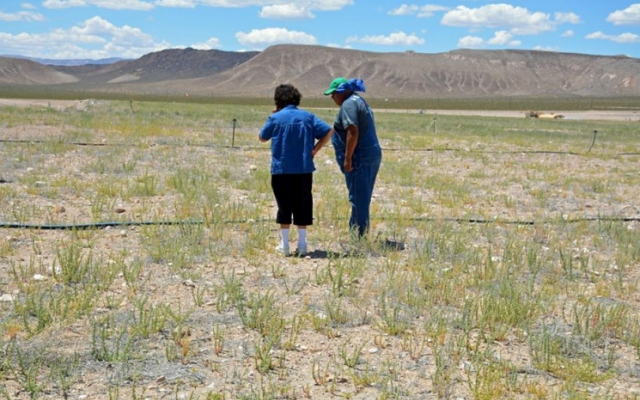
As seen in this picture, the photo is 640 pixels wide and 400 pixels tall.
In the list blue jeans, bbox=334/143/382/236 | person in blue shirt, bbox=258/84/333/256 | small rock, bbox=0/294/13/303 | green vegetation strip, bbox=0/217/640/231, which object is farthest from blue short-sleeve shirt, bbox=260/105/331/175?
small rock, bbox=0/294/13/303

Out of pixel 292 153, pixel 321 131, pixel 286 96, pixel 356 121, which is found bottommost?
pixel 292 153

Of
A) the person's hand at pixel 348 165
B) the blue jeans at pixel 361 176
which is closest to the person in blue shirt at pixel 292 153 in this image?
the person's hand at pixel 348 165

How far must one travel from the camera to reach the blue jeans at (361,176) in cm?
717

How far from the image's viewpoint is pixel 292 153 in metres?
6.77

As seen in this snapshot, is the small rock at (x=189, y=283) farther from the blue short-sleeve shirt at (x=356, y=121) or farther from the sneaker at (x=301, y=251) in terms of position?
the blue short-sleeve shirt at (x=356, y=121)

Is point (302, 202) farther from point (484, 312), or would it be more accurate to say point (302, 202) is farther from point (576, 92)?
point (576, 92)

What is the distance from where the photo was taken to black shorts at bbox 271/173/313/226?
684cm

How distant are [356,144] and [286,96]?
897mm

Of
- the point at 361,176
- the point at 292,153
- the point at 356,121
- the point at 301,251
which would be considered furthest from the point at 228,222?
the point at 356,121

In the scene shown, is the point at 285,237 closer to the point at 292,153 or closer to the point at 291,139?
the point at 292,153

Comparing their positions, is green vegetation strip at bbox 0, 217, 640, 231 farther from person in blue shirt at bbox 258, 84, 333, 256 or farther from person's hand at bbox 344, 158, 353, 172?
person's hand at bbox 344, 158, 353, 172

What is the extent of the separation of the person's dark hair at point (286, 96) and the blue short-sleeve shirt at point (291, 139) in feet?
0.49

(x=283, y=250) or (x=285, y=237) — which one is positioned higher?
(x=285, y=237)

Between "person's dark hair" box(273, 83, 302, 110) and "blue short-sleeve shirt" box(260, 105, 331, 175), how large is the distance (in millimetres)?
149
